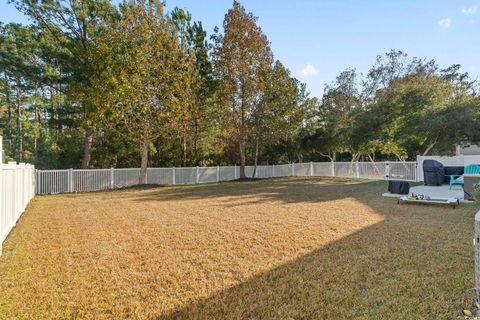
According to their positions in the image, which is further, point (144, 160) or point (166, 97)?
point (144, 160)

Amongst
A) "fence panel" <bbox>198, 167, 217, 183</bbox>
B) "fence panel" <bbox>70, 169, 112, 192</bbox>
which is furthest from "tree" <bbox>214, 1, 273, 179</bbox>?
"fence panel" <bbox>70, 169, 112, 192</bbox>

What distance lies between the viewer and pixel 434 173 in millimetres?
11242

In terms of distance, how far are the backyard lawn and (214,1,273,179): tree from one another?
11.6 metres

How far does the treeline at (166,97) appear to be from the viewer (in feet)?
40.9

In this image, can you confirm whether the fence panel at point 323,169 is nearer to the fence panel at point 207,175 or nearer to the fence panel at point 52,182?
the fence panel at point 207,175

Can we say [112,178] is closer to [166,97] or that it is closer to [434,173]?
[166,97]

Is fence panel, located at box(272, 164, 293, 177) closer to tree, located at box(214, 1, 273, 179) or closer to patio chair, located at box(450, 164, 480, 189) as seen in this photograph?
tree, located at box(214, 1, 273, 179)

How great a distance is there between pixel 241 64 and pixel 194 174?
22.4ft

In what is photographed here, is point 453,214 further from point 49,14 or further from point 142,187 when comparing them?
point 49,14

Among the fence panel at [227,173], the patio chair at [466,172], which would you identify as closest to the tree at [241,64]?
the fence panel at [227,173]

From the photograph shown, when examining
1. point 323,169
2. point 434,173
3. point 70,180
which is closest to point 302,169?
point 323,169

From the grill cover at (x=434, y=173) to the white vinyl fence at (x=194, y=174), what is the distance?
7.49ft

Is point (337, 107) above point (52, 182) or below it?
above

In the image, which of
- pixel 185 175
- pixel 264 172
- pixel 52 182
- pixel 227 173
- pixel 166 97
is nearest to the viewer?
pixel 52 182
